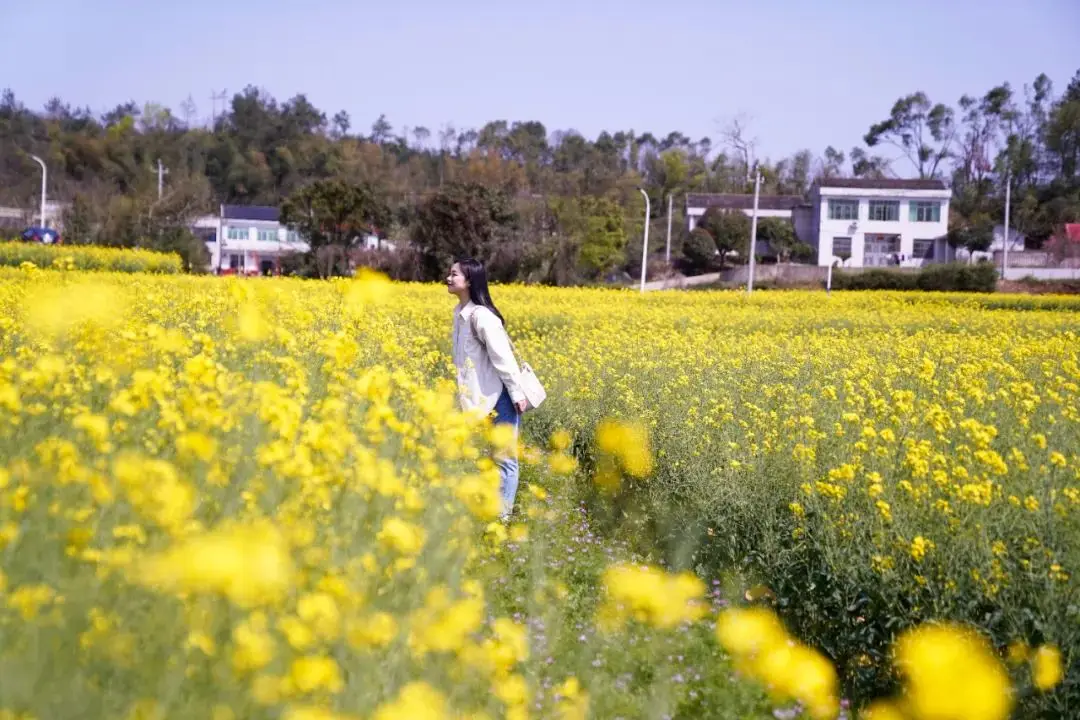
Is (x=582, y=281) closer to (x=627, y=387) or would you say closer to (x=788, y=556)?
(x=627, y=387)

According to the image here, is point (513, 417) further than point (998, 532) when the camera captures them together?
Yes

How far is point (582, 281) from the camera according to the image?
3625 cm

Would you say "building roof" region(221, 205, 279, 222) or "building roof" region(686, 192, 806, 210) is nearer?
"building roof" region(686, 192, 806, 210)

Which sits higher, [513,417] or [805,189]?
[805,189]

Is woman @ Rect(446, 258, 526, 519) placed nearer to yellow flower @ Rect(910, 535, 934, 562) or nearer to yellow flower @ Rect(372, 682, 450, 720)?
yellow flower @ Rect(910, 535, 934, 562)

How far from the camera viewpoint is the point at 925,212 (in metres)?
52.1

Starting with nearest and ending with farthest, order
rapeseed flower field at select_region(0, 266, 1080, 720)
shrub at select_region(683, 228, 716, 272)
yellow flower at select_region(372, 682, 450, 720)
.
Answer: yellow flower at select_region(372, 682, 450, 720) < rapeseed flower field at select_region(0, 266, 1080, 720) < shrub at select_region(683, 228, 716, 272)

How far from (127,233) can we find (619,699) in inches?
1225

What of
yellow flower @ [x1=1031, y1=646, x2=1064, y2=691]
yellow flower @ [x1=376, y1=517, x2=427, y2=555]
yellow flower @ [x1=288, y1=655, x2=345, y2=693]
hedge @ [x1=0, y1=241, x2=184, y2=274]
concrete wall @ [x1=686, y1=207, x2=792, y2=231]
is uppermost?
concrete wall @ [x1=686, y1=207, x2=792, y2=231]

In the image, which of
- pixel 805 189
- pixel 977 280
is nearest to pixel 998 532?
pixel 977 280

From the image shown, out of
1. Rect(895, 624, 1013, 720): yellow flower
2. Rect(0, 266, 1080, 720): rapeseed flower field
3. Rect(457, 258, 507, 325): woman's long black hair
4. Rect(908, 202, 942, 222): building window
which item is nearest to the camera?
Rect(895, 624, 1013, 720): yellow flower

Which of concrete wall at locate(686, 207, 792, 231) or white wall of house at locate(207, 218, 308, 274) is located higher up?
concrete wall at locate(686, 207, 792, 231)

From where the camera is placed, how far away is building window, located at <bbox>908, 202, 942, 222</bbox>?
2042 inches

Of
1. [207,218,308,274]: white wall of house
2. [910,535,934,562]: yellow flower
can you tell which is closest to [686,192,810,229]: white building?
[207,218,308,274]: white wall of house
